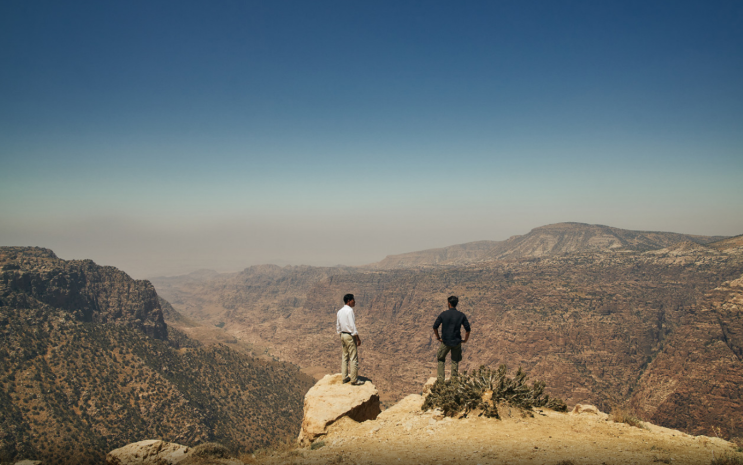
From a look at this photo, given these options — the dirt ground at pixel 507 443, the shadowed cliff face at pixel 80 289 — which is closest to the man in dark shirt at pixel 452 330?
the dirt ground at pixel 507 443

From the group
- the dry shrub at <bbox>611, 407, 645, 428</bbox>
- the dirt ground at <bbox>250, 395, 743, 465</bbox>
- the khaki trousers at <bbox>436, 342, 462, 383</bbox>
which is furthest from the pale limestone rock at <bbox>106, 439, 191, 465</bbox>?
the dry shrub at <bbox>611, 407, 645, 428</bbox>

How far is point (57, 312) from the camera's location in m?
66.9

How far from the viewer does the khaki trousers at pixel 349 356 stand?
37.5 feet

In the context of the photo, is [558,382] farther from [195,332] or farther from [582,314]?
[195,332]

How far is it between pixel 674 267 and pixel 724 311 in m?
62.4

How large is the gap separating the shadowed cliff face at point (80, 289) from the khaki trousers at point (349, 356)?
8561 centimetres

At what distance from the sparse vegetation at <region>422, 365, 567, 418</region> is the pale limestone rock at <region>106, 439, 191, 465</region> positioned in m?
7.28

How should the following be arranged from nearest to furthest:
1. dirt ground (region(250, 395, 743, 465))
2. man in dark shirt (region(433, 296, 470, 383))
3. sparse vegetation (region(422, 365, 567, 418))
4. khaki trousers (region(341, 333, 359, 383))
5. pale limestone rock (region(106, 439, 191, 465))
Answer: dirt ground (region(250, 395, 743, 465)) → pale limestone rock (region(106, 439, 191, 465)) → sparse vegetation (region(422, 365, 567, 418)) → man in dark shirt (region(433, 296, 470, 383)) → khaki trousers (region(341, 333, 359, 383))

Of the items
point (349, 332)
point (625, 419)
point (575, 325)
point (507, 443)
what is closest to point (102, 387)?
point (349, 332)

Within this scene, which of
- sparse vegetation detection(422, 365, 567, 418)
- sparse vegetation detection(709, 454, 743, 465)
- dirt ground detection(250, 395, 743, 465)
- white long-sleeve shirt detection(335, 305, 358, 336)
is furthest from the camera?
white long-sleeve shirt detection(335, 305, 358, 336)

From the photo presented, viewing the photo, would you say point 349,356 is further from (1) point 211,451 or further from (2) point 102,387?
(2) point 102,387

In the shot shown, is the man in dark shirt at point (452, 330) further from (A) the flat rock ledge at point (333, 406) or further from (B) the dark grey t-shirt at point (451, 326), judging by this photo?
(A) the flat rock ledge at point (333, 406)

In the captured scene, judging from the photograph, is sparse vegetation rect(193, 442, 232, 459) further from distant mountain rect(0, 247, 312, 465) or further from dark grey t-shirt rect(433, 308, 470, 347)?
distant mountain rect(0, 247, 312, 465)

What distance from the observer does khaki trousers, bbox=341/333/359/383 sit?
37.5 ft
